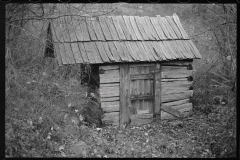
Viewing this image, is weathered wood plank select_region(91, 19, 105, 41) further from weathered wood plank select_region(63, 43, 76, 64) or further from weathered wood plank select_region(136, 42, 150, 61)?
weathered wood plank select_region(136, 42, 150, 61)

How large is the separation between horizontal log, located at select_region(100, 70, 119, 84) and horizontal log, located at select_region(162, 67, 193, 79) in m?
1.59

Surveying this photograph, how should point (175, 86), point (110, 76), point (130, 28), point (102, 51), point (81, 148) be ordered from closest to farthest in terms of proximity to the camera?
1. point (81, 148)
2. point (102, 51)
3. point (110, 76)
4. point (130, 28)
5. point (175, 86)

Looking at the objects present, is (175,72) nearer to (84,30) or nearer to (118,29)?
(118,29)

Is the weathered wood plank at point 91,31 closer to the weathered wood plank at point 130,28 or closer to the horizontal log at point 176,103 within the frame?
the weathered wood plank at point 130,28

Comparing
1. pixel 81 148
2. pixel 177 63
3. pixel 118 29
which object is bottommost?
pixel 81 148

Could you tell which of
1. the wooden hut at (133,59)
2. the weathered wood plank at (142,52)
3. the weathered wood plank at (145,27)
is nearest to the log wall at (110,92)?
the wooden hut at (133,59)

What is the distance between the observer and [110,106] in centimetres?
794

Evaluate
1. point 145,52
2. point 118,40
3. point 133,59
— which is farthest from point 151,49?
point 118,40

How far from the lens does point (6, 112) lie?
→ 18.3 feet

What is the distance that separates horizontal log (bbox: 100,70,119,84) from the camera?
7.73 m

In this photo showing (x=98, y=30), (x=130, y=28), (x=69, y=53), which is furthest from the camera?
(x=130, y=28)

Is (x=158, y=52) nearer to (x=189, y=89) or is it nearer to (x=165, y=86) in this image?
(x=165, y=86)

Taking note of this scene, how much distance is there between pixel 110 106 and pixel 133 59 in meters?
1.55

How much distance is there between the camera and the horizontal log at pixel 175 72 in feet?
27.9
